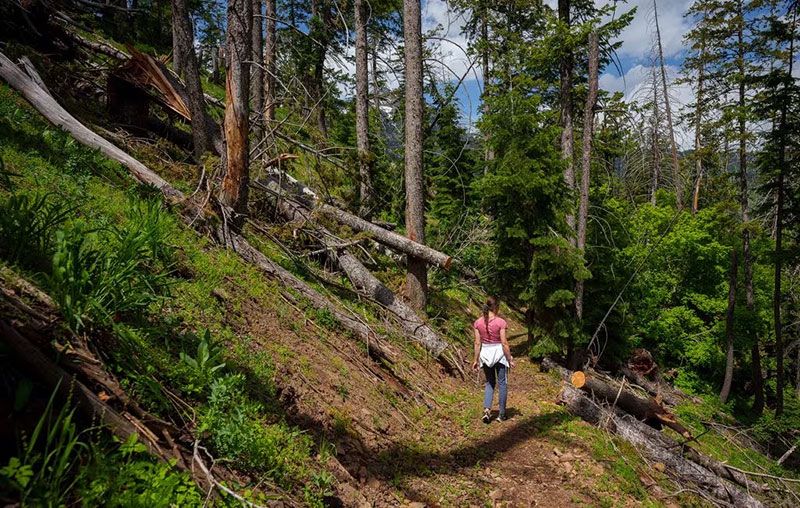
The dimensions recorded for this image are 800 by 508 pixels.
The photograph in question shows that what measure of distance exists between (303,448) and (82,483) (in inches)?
69.4

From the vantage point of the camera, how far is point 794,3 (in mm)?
15211

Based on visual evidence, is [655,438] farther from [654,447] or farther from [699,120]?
[699,120]

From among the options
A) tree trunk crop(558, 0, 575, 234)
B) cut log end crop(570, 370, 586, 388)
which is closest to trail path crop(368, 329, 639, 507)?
cut log end crop(570, 370, 586, 388)

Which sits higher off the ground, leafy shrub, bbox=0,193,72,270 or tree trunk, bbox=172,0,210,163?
tree trunk, bbox=172,0,210,163

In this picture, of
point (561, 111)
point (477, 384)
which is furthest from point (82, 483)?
point (561, 111)

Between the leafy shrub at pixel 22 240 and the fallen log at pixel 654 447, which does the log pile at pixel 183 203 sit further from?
the fallen log at pixel 654 447

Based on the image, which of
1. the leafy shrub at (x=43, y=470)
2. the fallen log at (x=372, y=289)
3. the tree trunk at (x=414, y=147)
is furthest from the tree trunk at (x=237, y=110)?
the leafy shrub at (x=43, y=470)

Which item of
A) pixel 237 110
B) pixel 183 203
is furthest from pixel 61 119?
pixel 237 110

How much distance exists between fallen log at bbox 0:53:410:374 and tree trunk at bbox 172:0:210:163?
4.71 feet

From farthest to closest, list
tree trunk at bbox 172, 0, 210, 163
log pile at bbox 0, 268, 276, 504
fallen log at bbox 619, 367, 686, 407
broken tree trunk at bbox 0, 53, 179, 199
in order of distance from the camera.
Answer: fallen log at bbox 619, 367, 686, 407, tree trunk at bbox 172, 0, 210, 163, broken tree trunk at bbox 0, 53, 179, 199, log pile at bbox 0, 268, 276, 504

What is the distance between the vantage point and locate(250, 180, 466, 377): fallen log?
25.8ft

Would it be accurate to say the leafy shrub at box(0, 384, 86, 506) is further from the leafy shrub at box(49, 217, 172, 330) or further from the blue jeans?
the blue jeans

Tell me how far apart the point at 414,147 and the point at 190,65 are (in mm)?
4309

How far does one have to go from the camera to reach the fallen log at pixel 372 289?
310 inches
